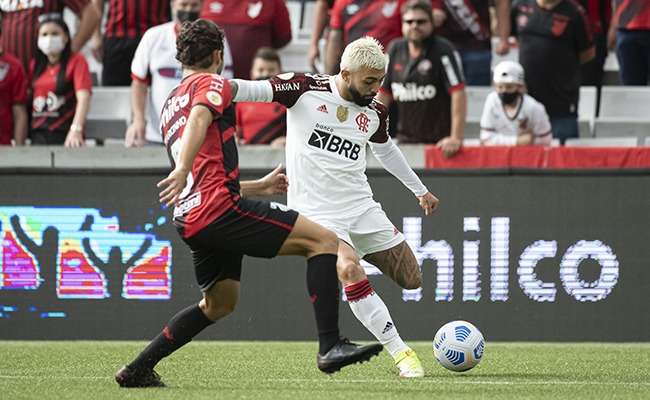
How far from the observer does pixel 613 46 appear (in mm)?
14484

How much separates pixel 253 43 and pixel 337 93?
5.36 meters

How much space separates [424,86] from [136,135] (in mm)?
2621

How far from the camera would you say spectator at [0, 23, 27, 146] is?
12508 millimetres

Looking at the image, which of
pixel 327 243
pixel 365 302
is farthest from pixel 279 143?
pixel 327 243

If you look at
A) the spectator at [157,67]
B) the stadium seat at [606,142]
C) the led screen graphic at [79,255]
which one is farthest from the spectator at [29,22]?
the stadium seat at [606,142]

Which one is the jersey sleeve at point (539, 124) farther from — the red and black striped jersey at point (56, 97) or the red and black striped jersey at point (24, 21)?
the red and black striped jersey at point (24, 21)

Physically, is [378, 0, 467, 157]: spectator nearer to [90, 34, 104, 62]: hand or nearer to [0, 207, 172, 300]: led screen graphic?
[0, 207, 172, 300]: led screen graphic

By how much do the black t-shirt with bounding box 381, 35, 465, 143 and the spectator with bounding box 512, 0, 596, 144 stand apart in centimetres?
123

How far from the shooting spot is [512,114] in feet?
39.3

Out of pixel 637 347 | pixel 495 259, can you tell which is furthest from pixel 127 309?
pixel 637 347

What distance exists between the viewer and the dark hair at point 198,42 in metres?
7.25

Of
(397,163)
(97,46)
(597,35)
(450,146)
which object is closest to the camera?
(397,163)

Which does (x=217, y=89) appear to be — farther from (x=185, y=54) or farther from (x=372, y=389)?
(x=372, y=389)

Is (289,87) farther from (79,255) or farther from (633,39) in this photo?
(633,39)
